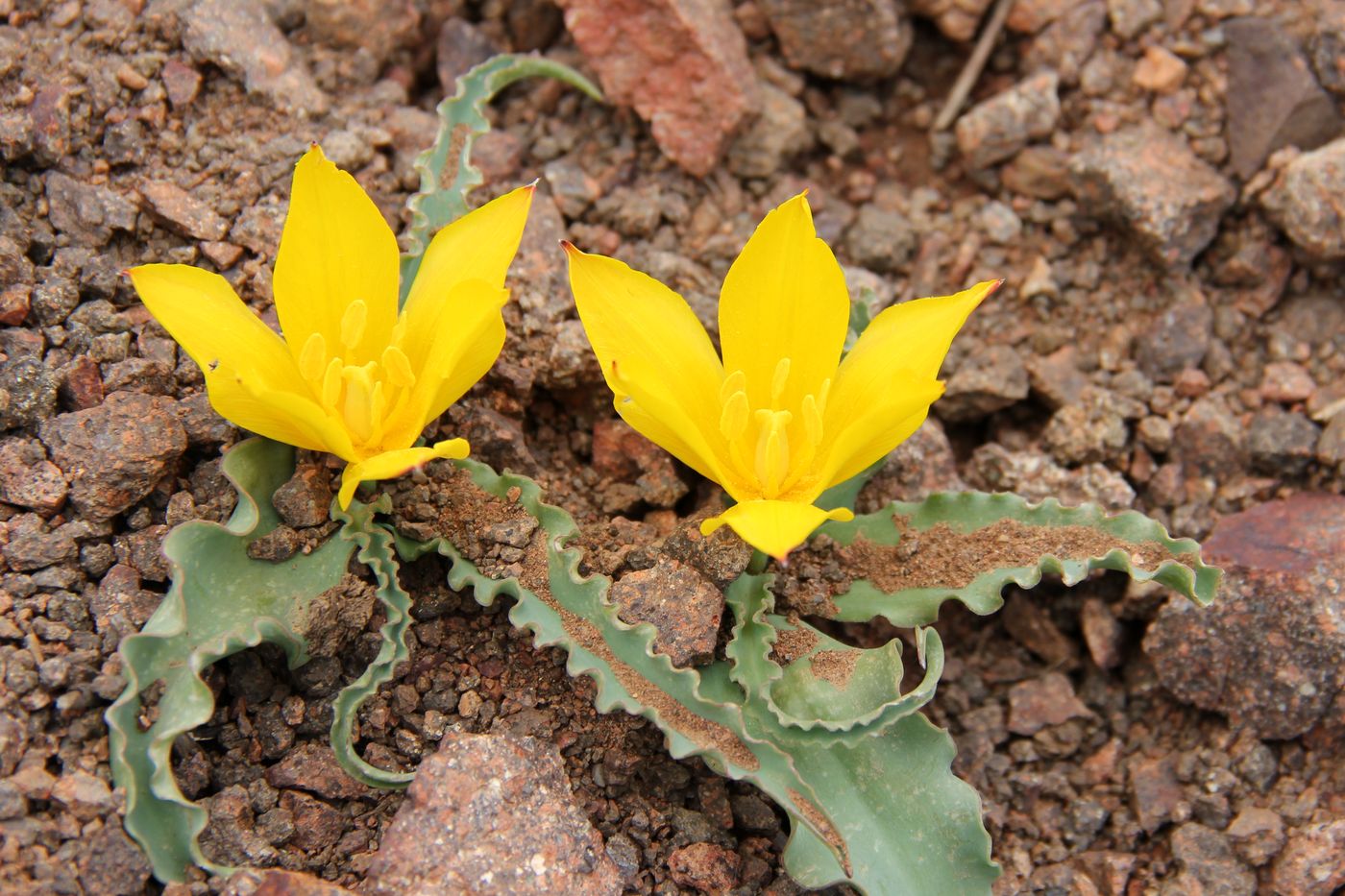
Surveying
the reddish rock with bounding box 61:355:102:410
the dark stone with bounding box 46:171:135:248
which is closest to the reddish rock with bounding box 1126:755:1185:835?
the reddish rock with bounding box 61:355:102:410

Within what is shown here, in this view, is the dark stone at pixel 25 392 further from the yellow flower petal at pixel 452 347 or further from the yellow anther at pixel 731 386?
the yellow anther at pixel 731 386

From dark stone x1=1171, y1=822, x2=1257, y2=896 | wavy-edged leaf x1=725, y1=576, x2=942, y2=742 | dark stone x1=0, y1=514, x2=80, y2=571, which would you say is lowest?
dark stone x1=1171, y1=822, x2=1257, y2=896

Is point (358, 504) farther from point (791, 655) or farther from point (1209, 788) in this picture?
point (1209, 788)

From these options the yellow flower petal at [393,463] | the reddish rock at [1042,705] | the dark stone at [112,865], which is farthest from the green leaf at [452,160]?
the reddish rock at [1042,705]

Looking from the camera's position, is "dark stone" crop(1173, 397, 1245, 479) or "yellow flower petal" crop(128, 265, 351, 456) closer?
"yellow flower petal" crop(128, 265, 351, 456)

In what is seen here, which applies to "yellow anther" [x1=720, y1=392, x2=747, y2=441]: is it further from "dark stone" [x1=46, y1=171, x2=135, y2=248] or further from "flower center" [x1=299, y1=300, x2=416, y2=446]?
"dark stone" [x1=46, y1=171, x2=135, y2=248]

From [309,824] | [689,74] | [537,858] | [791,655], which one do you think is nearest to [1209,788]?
[791,655]
